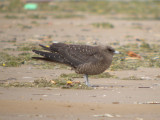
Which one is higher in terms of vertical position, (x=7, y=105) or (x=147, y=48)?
(x=147, y=48)

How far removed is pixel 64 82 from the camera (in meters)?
7.92

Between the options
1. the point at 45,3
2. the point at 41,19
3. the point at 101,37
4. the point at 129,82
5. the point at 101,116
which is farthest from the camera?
the point at 45,3

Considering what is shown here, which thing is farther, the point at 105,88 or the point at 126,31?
the point at 126,31

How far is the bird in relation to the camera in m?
7.57

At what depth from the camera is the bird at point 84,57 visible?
757cm

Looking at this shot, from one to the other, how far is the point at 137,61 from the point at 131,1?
30590 mm

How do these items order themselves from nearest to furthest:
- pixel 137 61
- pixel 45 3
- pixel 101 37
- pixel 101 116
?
pixel 101 116 < pixel 137 61 < pixel 101 37 < pixel 45 3

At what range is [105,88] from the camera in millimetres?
7746

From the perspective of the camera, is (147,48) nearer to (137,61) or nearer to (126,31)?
(137,61)

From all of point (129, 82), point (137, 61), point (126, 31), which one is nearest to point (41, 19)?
point (126, 31)

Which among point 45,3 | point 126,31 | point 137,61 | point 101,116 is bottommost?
point 101,116

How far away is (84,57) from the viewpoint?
773 cm

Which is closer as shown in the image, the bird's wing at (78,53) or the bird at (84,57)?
the bird at (84,57)

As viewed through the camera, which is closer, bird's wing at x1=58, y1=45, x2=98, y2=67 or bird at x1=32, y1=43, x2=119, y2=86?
bird at x1=32, y1=43, x2=119, y2=86
